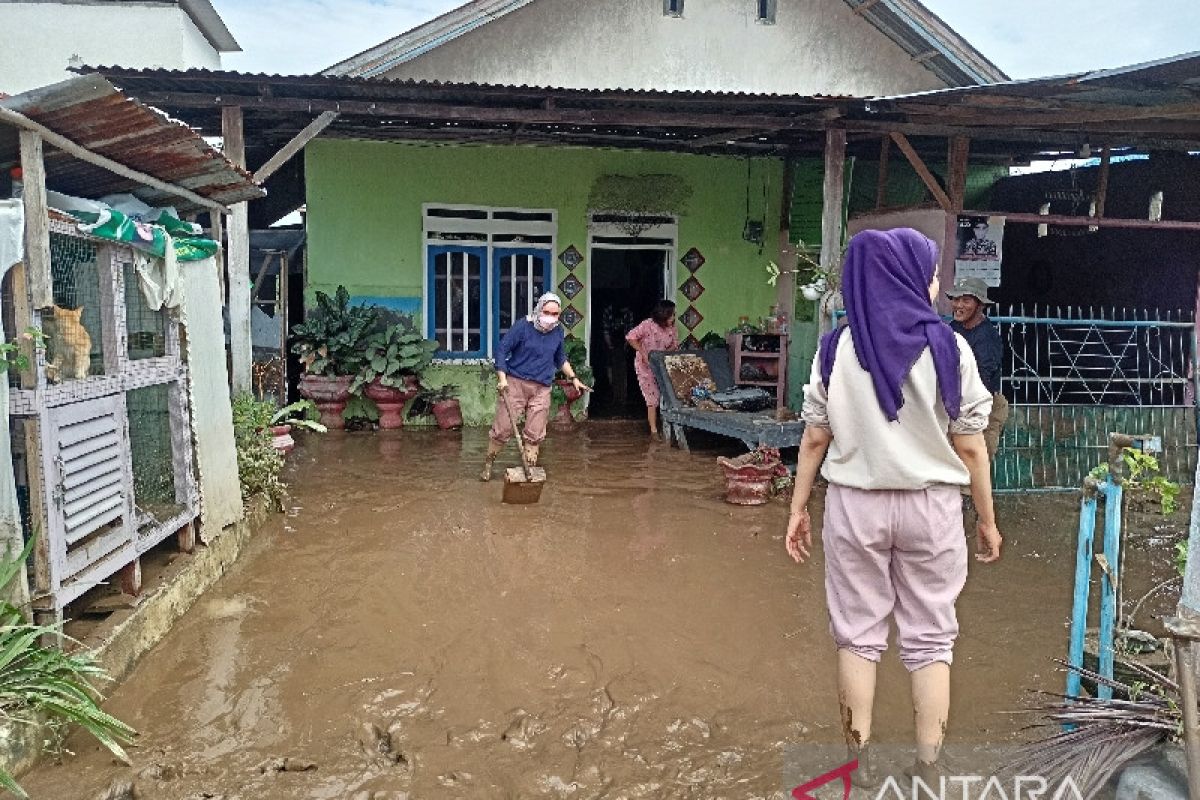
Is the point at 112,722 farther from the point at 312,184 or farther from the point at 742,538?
the point at 312,184

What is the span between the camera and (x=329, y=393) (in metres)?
10.2

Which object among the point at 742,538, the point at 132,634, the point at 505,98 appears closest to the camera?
the point at 132,634

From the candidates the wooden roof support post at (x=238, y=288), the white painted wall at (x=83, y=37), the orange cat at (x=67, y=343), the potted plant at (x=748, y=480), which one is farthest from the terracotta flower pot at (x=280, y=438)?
the white painted wall at (x=83, y=37)

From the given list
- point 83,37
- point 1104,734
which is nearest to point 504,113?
point 1104,734

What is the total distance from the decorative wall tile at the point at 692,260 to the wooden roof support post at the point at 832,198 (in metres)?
2.85

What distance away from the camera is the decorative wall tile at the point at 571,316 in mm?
11394

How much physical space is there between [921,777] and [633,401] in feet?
33.0

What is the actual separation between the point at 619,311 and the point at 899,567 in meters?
11.1

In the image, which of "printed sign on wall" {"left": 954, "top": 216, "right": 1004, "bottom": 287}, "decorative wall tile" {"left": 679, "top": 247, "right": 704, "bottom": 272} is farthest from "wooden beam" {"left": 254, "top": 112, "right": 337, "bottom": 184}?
"printed sign on wall" {"left": 954, "top": 216, "right": 1004, "bottom": 287}

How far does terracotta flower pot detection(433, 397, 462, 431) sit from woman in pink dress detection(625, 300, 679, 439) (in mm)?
2186

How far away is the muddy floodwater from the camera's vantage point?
3291 millimetres

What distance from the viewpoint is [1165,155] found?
9.49 meters

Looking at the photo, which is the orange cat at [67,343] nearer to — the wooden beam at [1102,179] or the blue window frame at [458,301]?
the blue window frame at [458,301]

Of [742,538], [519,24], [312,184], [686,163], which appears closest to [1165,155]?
[686,163]
